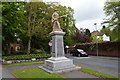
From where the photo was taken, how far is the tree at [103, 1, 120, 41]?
3353cm

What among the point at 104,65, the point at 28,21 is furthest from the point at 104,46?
the point at 104,65

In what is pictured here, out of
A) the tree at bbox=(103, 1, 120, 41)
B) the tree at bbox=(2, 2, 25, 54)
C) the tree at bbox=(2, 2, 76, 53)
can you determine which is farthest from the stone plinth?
the tree at bbox=(103, 1, 120, 41)

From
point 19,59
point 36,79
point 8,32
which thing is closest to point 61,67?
point 36,79

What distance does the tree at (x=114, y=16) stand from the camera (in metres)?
33.5

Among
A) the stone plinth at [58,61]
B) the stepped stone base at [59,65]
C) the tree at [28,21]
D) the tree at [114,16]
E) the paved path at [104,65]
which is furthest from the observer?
the tree at [114,16]

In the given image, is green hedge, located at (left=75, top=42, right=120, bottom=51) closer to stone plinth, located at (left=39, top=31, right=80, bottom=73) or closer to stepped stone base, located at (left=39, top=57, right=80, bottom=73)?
stone plinth, located at (left=39, top=31, right=80, bottom=73)

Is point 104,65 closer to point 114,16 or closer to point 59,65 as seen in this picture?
point 59,65

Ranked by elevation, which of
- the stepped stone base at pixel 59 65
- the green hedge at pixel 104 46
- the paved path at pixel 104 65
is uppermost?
the green hedge at pixel 104 46

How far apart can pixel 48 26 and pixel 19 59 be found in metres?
10.4

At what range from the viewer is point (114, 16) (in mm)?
34250

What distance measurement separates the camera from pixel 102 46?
128ft

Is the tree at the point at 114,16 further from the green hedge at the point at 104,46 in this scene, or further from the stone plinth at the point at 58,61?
the stone plinth at the point at 58,61

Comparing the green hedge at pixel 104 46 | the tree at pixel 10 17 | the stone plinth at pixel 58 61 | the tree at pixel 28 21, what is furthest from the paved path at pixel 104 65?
the green hedge at pixel 104 46

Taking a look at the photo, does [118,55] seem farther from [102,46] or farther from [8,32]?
[8,32]
